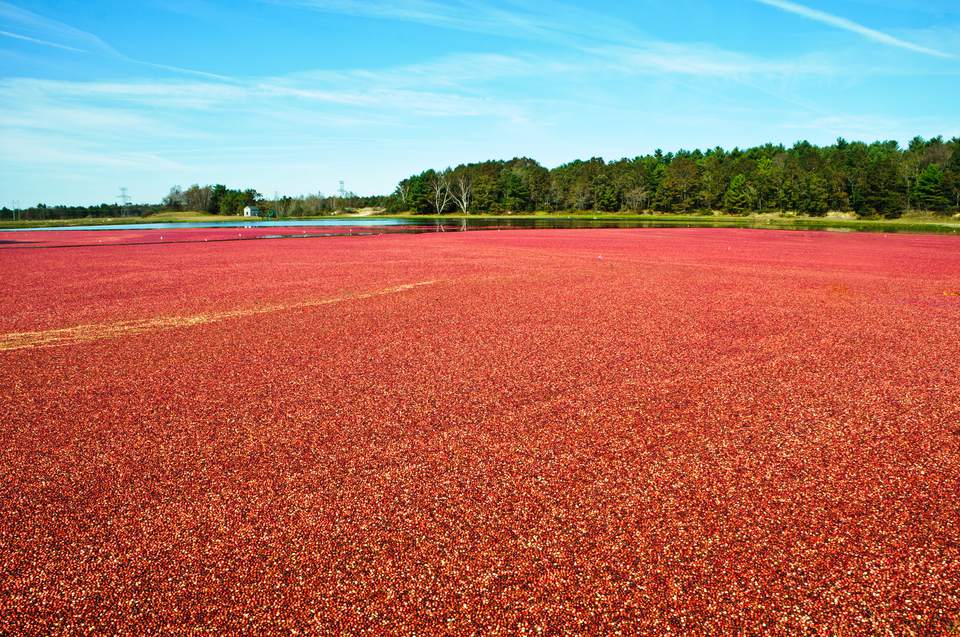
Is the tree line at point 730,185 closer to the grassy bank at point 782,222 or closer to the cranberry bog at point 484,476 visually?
the grassy bank at point 782,222

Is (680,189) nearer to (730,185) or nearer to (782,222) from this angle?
(730,185)

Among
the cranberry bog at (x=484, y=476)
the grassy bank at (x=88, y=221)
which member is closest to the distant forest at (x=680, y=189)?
the grassy bank at (x=88, y=221)

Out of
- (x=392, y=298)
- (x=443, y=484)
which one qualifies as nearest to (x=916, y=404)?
(x=443, y=484)

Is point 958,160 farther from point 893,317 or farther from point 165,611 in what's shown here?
point 165,611

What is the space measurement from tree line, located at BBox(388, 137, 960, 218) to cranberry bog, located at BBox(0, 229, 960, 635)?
9442 cm

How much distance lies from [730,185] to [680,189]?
30.5ft

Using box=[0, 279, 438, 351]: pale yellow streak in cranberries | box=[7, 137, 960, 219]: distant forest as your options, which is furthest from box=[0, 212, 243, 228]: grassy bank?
box=[0, 279, 438, 351]: pale yellow streak in cranberries

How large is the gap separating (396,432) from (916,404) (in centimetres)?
585

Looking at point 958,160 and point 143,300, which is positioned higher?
point 958,160

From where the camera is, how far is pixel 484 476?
474 cm

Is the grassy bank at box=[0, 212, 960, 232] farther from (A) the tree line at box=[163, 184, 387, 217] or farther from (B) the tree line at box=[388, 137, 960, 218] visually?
(A) the tree line at box=[163, 184, 387, 217]

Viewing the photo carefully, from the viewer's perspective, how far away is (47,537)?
155 inches

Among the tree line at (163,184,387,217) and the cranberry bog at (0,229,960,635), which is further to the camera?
the tree line at (163,184,387,217)

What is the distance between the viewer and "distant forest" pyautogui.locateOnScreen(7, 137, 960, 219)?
87.7m
